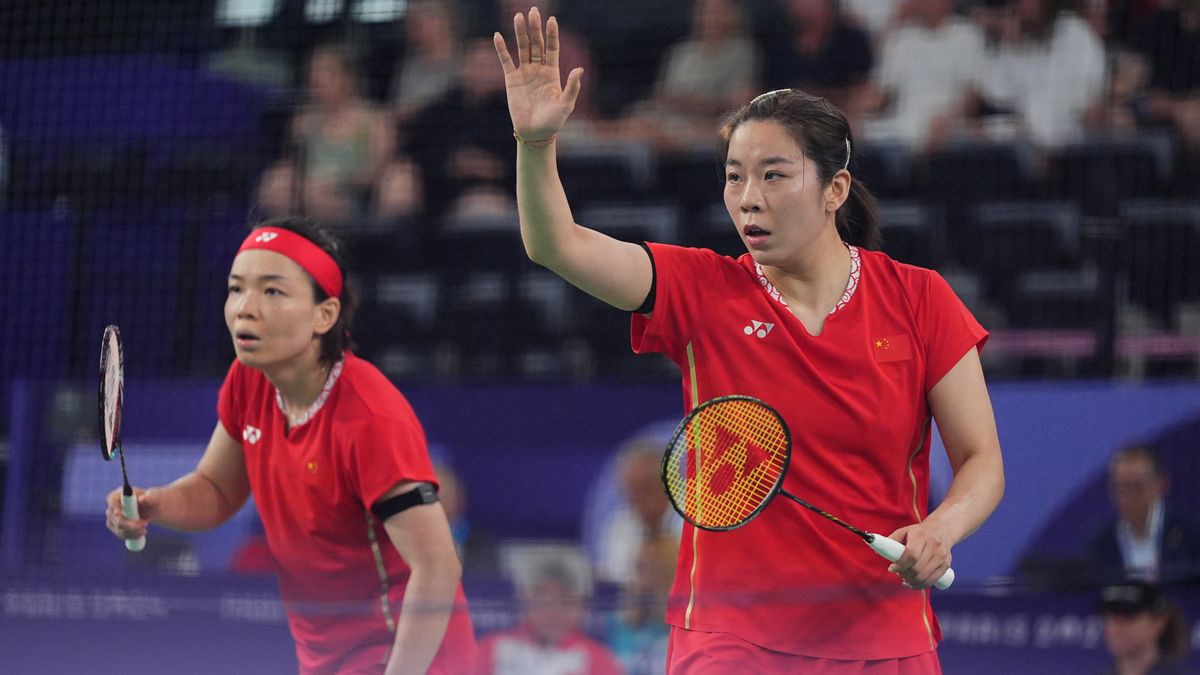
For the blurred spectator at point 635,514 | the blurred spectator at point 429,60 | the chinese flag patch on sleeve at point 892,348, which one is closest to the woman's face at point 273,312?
the chinese flag patch on sleeve at point 892,348

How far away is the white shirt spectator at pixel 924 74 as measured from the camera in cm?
623

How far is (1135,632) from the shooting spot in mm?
4684

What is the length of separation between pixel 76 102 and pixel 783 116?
5.70 metres

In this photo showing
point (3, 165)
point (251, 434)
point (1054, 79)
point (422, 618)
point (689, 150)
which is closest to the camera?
point (422, 618)

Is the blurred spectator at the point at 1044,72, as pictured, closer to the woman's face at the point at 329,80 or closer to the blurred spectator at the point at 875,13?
the blurred spectator at the point at 875,13

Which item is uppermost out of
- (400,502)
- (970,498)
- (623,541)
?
A: (970,498)

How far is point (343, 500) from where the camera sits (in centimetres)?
349

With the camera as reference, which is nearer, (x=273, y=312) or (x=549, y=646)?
(x=273, y=312)

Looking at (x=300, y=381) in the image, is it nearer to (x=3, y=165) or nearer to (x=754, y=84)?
(x=754, y=84)

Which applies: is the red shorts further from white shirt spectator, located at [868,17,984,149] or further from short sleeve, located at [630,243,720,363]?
white shirt spectator, located at [868,17,984,149]

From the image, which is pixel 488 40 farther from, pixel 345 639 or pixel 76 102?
pixel 345 639

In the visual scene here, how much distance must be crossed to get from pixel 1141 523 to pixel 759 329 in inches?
110

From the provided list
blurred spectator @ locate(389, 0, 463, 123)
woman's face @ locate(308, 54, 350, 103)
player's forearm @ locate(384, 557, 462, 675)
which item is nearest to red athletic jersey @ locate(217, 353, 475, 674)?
player's forearm @ locate(384, 557, 462, 675)

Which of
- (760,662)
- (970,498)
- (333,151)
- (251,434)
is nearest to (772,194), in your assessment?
(970,498)
